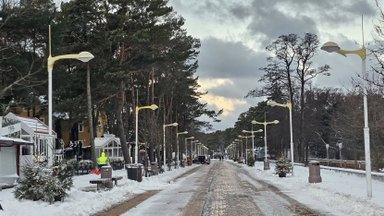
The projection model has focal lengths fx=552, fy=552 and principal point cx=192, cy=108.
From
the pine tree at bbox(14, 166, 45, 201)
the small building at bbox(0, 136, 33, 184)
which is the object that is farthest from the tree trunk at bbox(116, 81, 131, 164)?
→ the pine tree at bbox(14, 166, 45, 201)

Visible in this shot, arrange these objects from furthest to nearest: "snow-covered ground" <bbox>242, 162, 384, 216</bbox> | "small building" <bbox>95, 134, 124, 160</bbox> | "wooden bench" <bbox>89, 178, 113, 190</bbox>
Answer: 1. "small building" <bbox>95, 134, 124, 160</bbox>
2. "wooden bench" <bbox>89, 178, 113, 190</bbox>
3. "snow-covered ground" <bbox>242, 162, 384, 216</bbox>

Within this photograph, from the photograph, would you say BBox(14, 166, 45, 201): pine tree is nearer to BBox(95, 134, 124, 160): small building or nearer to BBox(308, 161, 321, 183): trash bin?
BBox(308, 161, 321, 183): trash bin

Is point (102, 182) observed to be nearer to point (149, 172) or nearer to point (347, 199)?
point (347, 199)

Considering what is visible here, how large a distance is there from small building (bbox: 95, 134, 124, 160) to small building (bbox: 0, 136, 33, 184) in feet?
134

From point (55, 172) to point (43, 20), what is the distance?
19830mm

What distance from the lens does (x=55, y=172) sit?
1988 cm

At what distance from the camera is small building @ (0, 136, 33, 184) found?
27797 mm

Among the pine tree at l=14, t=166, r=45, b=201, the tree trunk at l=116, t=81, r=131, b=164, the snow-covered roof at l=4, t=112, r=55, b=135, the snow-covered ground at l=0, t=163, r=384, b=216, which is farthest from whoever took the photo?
the tree trunk at l=116, t=81, r=131, b=164

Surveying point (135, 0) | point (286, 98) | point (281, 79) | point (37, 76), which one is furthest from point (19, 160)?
point (286, 98)

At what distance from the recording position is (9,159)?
94.8ft

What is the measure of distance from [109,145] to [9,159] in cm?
5299

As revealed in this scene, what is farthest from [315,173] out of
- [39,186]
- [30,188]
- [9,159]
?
[30,188]

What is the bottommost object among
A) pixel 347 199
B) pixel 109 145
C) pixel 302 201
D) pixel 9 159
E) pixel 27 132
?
pixel 302 201

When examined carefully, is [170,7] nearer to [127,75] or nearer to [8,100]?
[127,75]
